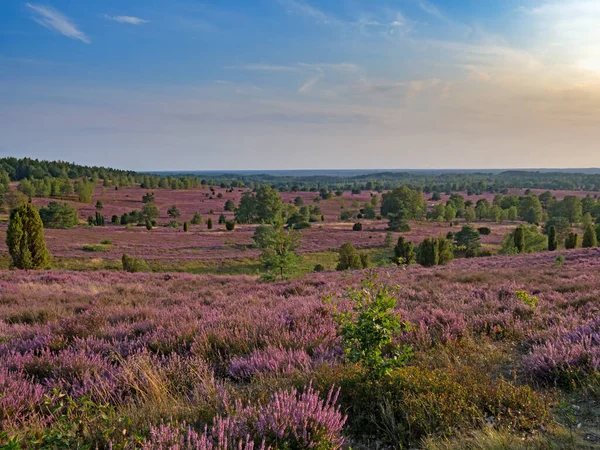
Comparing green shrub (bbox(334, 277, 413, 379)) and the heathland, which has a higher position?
green shrub (bbox(334, 277, 413, 379))

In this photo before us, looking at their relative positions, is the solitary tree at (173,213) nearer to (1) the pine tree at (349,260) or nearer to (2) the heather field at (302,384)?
(1) the pine tree at (349,260)

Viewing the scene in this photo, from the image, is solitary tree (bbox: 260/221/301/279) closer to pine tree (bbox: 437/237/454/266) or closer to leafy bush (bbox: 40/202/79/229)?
pine tree (bbox: 437/237/454/266)

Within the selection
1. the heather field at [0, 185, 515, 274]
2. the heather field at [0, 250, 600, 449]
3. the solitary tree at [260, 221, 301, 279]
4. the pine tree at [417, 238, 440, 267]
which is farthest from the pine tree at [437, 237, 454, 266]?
the heather field at [0, 250, 600, 449]

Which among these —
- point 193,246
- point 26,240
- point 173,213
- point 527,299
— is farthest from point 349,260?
point 173,213

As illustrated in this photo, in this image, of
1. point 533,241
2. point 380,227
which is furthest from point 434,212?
point 533,241

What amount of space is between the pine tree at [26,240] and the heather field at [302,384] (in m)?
21.1

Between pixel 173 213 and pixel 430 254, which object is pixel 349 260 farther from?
pixel 173 213

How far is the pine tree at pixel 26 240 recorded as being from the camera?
23984mm

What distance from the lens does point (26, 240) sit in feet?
79.6

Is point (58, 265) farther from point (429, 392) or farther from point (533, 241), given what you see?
point (533, 241)

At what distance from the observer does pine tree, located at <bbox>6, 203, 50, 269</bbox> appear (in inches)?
944

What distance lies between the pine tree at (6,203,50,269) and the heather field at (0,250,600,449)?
21.1m

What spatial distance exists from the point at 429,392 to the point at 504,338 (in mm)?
3180

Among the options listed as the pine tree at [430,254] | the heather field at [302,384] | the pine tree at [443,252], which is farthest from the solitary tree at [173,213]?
the heather field at [302,384]
